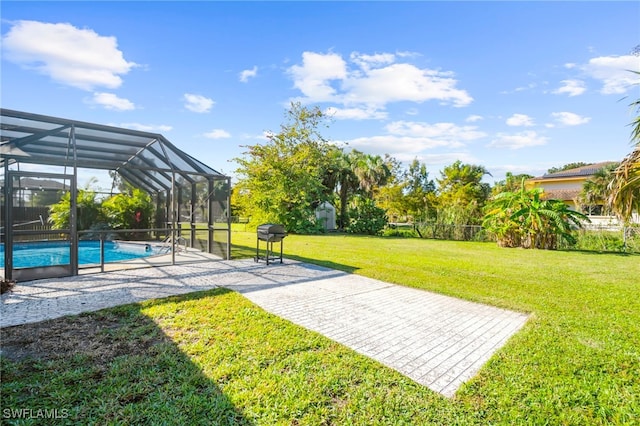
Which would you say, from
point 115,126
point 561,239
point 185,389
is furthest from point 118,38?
point 561,239

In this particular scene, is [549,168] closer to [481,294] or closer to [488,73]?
[488,73]

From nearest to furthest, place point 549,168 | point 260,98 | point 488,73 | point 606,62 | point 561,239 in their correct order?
point 606,62
point 488,73
point 561,239
point 260,98
point 549,168

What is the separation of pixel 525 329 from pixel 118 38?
10883mm

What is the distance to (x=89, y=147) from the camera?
8703 millimetres

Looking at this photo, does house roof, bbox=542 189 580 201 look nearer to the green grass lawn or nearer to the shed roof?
the green grass lawn

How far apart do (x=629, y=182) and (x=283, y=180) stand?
1796cm

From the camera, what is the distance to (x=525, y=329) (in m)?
4.11

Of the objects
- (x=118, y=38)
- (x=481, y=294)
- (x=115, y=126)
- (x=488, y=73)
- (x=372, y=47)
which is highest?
(x=372, y=47)

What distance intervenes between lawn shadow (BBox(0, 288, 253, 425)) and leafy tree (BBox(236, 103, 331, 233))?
16.1 meters

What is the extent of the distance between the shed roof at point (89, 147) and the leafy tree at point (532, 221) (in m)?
12.3

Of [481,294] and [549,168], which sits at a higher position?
[549,168]

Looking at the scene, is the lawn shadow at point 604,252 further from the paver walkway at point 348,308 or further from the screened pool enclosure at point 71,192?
the screened pool enclosure at point 71,192

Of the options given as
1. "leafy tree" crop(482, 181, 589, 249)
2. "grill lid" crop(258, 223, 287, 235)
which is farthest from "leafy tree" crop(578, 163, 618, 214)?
"grill lid" crop(258, 223, 287, 235)

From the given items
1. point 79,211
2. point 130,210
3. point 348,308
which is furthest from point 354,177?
point 348,308
